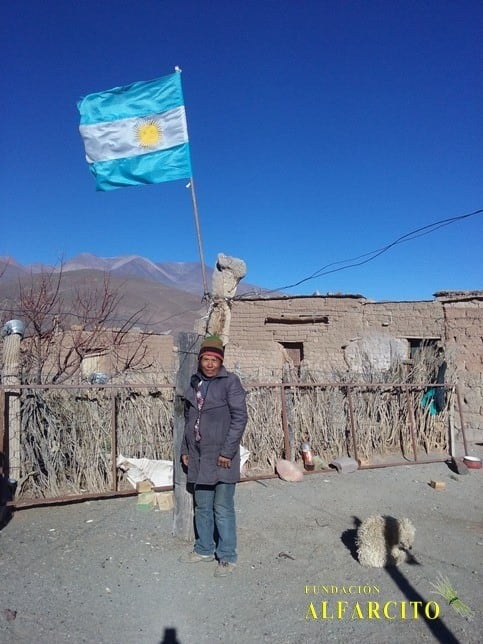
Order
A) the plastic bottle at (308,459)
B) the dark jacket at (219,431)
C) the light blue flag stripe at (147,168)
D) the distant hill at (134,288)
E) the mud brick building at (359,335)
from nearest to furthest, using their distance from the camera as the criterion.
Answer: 1. the dark jacket at (219,431)
2. the light blue flag stripe at (147,168)
3. the plastic bottle at (308,459)
4. the mud brick building at (359,335)
5. the distant hill at (134,288)

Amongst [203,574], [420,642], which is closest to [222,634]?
[203,574]

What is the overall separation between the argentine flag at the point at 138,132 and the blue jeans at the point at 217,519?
3.30m

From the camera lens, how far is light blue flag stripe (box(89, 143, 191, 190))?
5.44 meters

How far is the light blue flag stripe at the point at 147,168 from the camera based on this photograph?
544 centimetres

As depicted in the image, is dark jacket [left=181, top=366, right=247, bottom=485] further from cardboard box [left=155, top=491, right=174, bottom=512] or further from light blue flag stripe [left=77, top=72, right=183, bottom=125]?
light blue flag stripe [left=77, top=72, right=183, bottom=125]

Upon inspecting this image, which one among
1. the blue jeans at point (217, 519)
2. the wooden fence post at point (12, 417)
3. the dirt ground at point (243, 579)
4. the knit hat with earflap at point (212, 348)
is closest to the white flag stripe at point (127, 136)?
the wooden fence post at point (12, 417)

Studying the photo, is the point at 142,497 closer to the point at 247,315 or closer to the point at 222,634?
the point at 222,634

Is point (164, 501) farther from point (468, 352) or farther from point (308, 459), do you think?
point (468, 352)

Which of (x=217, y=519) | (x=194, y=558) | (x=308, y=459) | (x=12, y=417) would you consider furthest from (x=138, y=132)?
(x=308, y=459)

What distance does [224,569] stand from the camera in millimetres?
3701

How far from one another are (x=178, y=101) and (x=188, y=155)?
61 centimetres

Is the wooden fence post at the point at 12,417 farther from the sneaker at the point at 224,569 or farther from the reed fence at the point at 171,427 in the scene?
the sneaker at the point at 224,569

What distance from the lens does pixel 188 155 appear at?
543cm

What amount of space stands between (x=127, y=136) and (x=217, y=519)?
4.05 metres
